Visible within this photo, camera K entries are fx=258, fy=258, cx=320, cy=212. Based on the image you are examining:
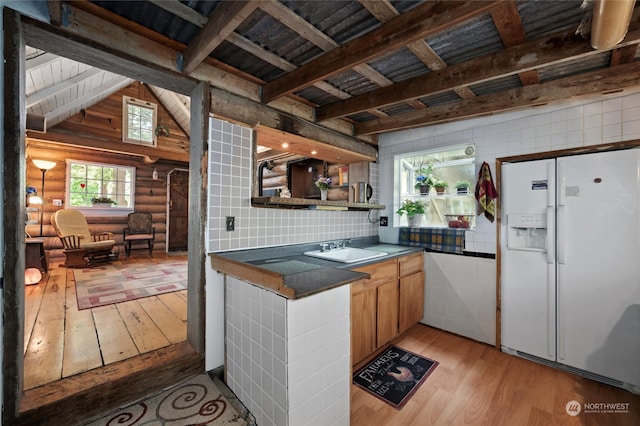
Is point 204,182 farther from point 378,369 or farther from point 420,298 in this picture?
point 420,298

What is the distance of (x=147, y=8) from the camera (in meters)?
1.35

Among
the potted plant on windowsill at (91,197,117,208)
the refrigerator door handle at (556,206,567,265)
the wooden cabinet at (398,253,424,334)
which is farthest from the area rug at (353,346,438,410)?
the potted plant on windowsill at (91,197,117,208)

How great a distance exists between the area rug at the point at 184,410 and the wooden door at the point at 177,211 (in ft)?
17.9

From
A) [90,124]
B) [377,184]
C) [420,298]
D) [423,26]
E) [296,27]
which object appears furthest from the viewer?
[90,124]

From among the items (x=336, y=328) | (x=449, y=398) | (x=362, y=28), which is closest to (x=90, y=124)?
(x=362, y=28)

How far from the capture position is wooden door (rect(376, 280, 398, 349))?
2232 mm

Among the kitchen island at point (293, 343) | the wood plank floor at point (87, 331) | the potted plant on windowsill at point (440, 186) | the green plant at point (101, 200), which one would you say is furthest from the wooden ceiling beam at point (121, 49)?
the green plant at point (101, 200)

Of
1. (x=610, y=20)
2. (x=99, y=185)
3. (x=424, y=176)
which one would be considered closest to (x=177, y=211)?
(x=99, y=185)

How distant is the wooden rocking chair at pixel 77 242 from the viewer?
457cm

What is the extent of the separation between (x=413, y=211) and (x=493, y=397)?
1763 millimetres

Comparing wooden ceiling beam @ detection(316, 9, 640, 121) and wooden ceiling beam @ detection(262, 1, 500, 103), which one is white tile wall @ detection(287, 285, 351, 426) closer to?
wooden ceiling beam @ detection(262, 1, 500, 103)

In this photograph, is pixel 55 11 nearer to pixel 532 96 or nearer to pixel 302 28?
pixel 302 28

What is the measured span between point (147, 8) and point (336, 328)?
2001 millimetres

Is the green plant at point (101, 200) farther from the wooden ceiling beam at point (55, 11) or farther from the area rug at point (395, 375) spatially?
the area rug at point (395, 375)
